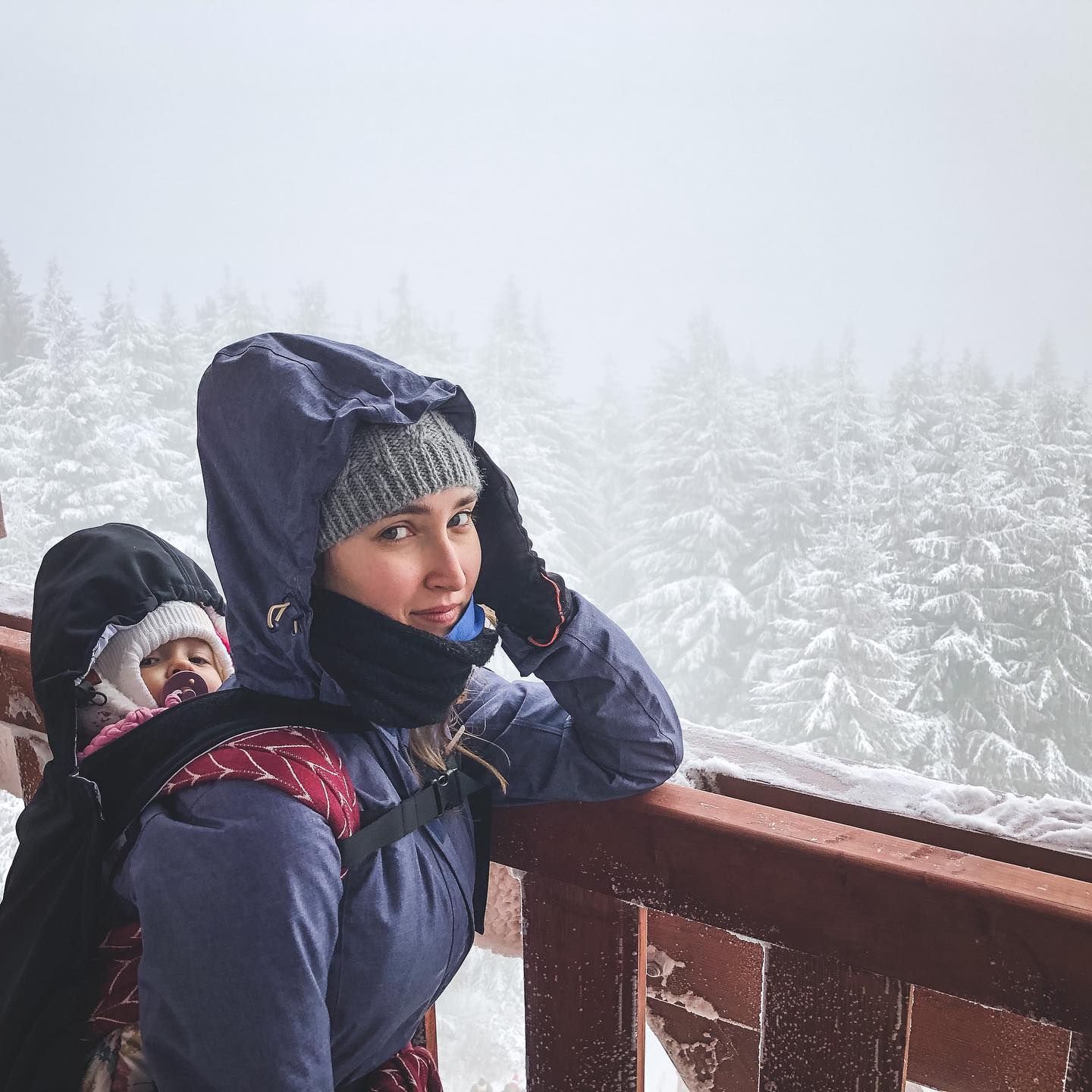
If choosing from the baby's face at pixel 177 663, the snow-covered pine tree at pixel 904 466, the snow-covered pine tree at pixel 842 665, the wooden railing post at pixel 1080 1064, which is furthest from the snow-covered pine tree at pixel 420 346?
the wooden railing post at pixel 1080 1064

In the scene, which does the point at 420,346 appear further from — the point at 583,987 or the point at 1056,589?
the point at 583,987

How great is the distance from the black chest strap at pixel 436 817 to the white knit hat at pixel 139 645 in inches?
15.1

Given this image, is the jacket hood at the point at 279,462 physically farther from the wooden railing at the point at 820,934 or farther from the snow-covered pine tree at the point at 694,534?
the snow-covered pine tree at the point at 694,534

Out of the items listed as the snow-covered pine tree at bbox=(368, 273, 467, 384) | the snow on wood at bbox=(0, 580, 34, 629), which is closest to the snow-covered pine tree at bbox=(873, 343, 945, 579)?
the snow-covered pine tree at bbox=(368, 273, 467, 384)

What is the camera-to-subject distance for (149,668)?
3.16ft

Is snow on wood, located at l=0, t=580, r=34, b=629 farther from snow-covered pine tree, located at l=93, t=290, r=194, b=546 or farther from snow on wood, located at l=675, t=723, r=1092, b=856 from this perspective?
snow-covered pine tree, located at l=93, t=290, r=194, b=546

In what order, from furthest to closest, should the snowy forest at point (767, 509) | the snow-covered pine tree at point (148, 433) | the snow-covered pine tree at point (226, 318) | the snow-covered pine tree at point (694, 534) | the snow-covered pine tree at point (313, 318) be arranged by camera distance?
the snow-covered pine tree at point (313, 318)
the snow-covered pine tree at point (226, 318)
the snow-covered pine tree at point (694, 534)
the snow-covered pine tree at point (148, 433)
the snowy forest at point (767, 509)

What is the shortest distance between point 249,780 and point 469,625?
0.21 metres

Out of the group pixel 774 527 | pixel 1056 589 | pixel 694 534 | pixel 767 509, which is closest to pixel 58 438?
pixel 694 534

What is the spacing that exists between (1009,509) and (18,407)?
23.0 meters

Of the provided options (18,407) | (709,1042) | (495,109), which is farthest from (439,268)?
(709,1042)

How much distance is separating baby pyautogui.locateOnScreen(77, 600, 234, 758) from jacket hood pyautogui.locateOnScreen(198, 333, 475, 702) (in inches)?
10.3

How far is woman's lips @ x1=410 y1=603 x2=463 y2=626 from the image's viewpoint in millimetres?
702

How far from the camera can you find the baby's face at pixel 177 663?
96cm
